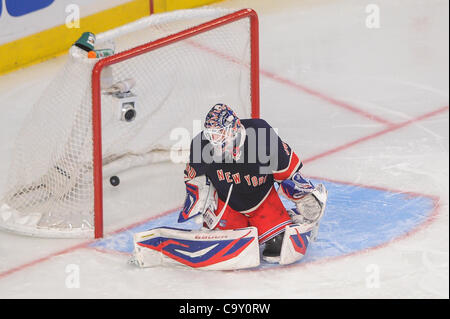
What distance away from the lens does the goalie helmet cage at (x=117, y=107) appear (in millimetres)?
6391

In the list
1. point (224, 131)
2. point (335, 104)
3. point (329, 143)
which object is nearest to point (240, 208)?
point (224, 131)

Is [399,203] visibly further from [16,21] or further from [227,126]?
[16,21]

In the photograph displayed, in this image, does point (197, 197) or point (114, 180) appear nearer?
point (197, 197)

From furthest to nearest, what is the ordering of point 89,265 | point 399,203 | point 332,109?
point 332,109
point 399,203
point 89,265

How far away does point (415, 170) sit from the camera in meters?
6.99

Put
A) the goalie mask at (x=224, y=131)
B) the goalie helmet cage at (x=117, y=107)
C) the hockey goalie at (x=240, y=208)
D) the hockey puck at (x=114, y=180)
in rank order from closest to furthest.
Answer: the goalie mask at (x=224, y=131) < the hockey goalie at (x=240, y=208) < the goalie helmet cage at (x=117, y=107) < the hockey puck at (x=114, y=180)

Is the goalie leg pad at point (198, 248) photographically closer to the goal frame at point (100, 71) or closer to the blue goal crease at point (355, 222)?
the blue goal crease at point (355, 222)

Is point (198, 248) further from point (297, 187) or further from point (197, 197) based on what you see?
point (297, 187)

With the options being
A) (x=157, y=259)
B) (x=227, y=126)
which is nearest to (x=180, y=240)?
(x=157, y=259)

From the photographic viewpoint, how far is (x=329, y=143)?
7395 mm

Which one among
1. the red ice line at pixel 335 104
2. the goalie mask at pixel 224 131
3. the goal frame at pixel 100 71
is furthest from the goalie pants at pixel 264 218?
the goal frame at pixel 100 71

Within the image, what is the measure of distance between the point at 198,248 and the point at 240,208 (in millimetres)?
258

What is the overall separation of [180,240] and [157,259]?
0.46 ft

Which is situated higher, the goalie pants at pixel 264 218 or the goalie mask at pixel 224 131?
the goalie mask at pixel 224 131
